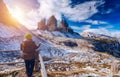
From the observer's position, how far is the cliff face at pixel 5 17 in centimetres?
12586

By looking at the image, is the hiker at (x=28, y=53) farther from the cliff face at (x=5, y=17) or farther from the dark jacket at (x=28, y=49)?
the cliff face at (x=5, y=17)

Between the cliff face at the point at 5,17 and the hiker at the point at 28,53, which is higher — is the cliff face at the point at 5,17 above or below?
above

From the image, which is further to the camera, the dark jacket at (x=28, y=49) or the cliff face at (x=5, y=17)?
the cliff face at (x=5, y=17)

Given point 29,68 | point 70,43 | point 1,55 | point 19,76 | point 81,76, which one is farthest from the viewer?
point 70,43

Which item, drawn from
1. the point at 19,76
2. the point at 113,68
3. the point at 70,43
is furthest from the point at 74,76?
the point at 70,43

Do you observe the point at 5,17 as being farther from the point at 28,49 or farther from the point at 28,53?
the point at 28,53

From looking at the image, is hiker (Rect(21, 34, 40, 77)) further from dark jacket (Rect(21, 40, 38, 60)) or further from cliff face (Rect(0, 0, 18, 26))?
cliff face (Rect(0, 0, 18, 26))

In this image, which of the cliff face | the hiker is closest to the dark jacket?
Answer: the hiker

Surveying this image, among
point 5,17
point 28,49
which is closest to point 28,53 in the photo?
point 28,49

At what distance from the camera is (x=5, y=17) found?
134250 mm

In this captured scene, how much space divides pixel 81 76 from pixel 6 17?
11458cm

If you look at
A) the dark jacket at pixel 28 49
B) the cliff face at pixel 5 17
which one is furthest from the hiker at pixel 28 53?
the cliff face at pixel 5 17

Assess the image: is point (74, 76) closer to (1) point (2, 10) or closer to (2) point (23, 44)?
(2) point (23, 44)

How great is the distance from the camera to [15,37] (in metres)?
104
